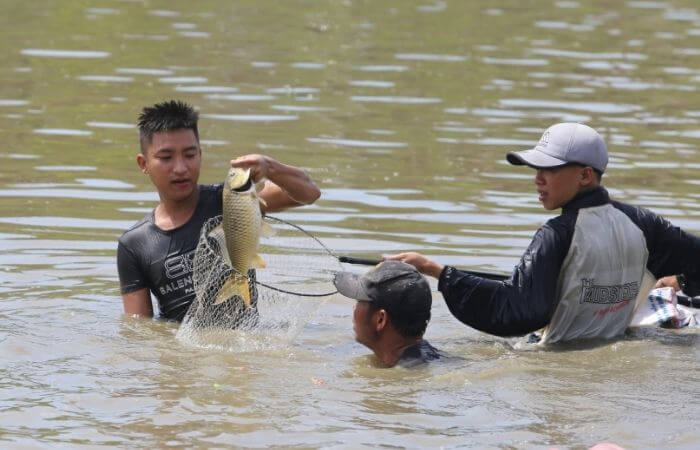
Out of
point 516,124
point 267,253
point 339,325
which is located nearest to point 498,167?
point 516,124

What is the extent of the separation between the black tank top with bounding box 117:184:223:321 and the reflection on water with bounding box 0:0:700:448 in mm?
272

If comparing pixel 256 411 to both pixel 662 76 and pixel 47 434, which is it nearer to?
pixel 47 434

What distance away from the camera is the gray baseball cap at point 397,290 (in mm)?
8016

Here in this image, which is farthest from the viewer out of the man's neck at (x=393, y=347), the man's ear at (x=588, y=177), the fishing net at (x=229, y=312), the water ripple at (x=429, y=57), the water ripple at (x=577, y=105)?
the water ripple at (x=429, y=57)

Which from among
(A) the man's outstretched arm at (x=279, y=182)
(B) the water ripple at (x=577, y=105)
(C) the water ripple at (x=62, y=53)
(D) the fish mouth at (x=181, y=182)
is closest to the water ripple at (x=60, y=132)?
(C) the water ripple at (x=62, y=53)

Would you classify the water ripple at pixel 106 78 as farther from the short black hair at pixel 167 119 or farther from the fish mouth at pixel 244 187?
the fish mouth at pixel 244 187

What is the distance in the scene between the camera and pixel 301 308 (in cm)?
947

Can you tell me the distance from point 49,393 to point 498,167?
325 inches

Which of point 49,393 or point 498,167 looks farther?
point 498,167

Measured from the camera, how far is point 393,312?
26.4 ft

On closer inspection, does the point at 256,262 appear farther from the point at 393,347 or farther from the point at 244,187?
the point at 393,347

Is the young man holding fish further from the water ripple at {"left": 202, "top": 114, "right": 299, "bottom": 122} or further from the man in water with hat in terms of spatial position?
the water ripple at {"left": 202, "top": 114, "right": 299, "bottom": 122}

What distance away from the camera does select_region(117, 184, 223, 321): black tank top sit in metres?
9.10

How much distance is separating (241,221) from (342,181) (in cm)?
663
